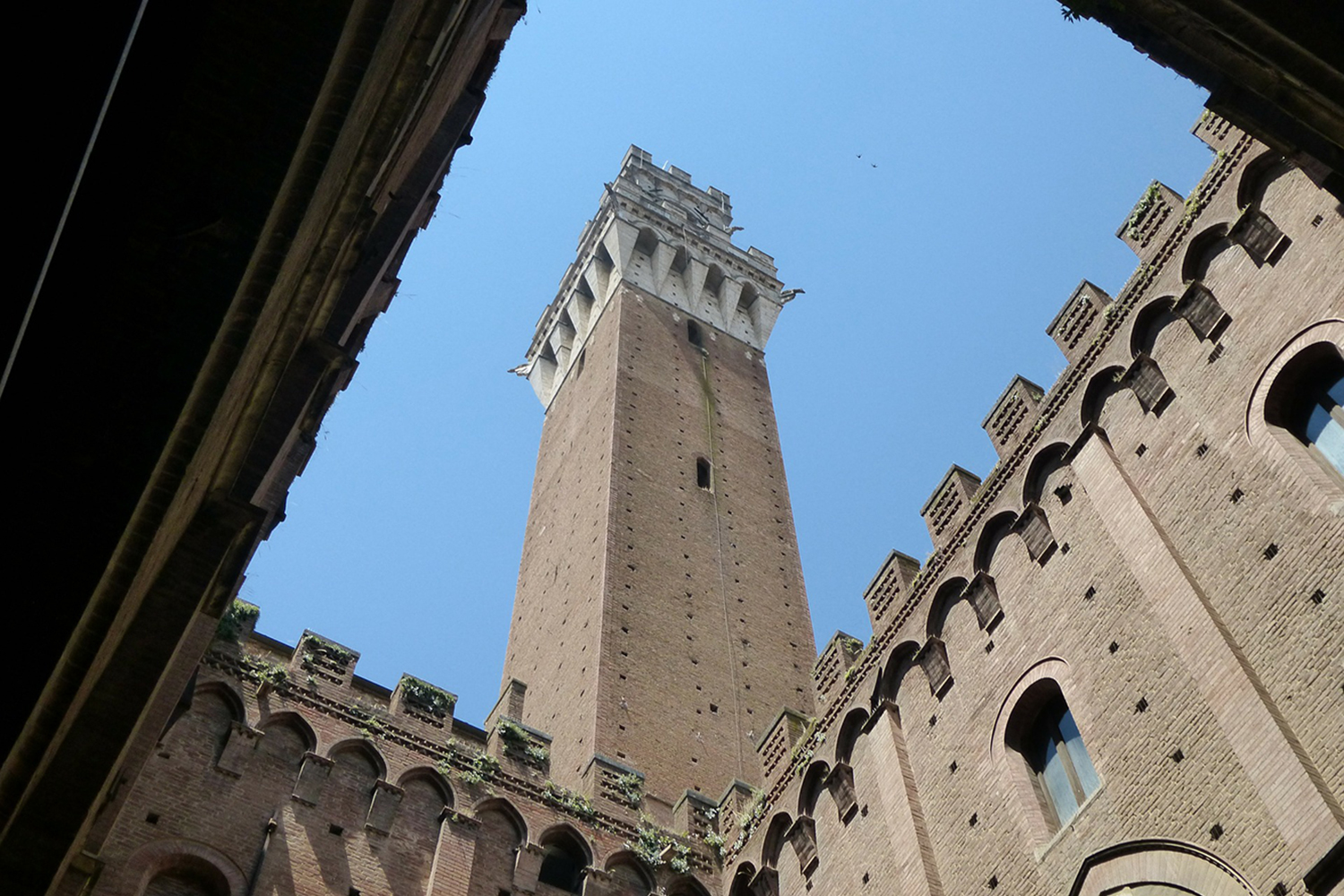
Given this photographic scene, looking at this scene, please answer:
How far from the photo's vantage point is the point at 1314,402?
1035 centimetres

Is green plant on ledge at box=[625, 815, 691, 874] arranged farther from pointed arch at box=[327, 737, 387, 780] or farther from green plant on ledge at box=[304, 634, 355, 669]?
green plant on ledge at box=[304, 634, 355, 669]

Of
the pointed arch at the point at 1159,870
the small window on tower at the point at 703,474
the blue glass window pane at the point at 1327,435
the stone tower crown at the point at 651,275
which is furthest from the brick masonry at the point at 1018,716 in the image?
the stone tower crown at the point at 651,275

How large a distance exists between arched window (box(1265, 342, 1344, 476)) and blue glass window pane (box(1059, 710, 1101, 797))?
10.0 ft

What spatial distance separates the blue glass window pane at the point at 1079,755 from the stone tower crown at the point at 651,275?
25.2 m

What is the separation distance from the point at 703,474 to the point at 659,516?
2847 millimetres

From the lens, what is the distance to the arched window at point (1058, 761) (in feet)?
36.2

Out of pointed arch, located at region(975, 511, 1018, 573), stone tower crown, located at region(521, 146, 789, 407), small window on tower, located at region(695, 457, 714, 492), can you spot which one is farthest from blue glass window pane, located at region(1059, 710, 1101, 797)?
stone tower crown, located at region(521, 146, 789, 407)

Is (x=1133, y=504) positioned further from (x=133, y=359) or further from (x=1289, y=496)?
(x=133, y=359)

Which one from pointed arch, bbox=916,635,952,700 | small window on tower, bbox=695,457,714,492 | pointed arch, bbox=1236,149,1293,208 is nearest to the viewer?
pointed arch, bbox=1236,149,1293,208

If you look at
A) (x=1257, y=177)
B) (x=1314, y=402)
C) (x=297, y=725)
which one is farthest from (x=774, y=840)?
(x=1257, y=177)

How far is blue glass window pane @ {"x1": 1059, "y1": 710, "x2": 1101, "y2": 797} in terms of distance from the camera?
10.9 metres

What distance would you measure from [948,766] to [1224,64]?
27.6 feet

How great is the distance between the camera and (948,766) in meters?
12.7

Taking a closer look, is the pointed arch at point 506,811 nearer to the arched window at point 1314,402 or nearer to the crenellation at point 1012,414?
the crenellation at point 1012,414
